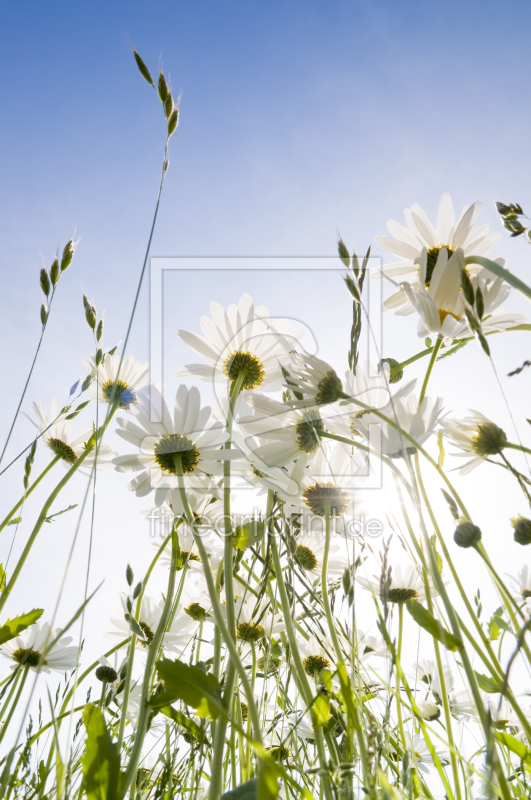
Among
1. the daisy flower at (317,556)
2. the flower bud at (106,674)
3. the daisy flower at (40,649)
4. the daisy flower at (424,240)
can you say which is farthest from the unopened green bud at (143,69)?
the daisy flower at (40,649)

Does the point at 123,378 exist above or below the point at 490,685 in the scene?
above

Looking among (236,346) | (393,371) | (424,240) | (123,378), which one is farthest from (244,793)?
(123,378)

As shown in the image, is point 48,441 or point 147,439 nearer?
point 147,439

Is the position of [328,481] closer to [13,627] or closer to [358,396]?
[358,396]

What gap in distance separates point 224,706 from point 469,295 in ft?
1.78

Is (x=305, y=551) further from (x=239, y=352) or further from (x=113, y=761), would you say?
(x=113, y=761)

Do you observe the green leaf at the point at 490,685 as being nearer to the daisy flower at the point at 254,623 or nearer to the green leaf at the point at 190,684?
the green leaf at the point at 190,684

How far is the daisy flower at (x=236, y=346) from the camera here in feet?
3.89

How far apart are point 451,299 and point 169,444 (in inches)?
22.1

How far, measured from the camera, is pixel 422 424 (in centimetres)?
80

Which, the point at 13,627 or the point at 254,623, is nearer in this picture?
the point at 13,627

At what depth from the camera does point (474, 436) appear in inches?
32.5

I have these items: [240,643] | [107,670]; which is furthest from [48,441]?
[240,643]

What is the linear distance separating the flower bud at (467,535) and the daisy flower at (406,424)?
173 millimetres
